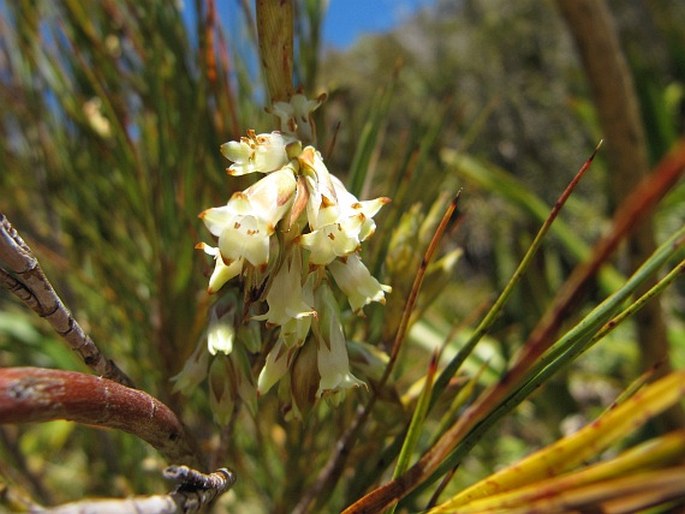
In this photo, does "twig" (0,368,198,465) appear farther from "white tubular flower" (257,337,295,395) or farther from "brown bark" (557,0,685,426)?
"brown bark" (557,0,685,426)

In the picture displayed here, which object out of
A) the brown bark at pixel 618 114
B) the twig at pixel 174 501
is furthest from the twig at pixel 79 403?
the brown bark at pixel 618 114

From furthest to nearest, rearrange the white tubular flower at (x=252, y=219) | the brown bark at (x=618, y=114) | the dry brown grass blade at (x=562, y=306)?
the brown bark at (x=618, y=114) → the white tubular flower at (x=252, y=219) → the dry brown grass blade at (x=562, y=306)

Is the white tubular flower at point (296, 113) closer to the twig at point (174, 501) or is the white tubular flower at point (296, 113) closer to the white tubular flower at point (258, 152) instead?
the white tubular flower at point (258, 152)

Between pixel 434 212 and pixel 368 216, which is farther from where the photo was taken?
pixel 434 212

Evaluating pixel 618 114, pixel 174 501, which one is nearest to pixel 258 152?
pixel 174 501

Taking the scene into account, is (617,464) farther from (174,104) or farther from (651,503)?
(174,104)

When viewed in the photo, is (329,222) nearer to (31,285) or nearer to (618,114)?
(31,285)

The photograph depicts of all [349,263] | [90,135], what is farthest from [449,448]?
[90,135]

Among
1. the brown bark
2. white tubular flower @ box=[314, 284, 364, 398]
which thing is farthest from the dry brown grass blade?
the brown bark
